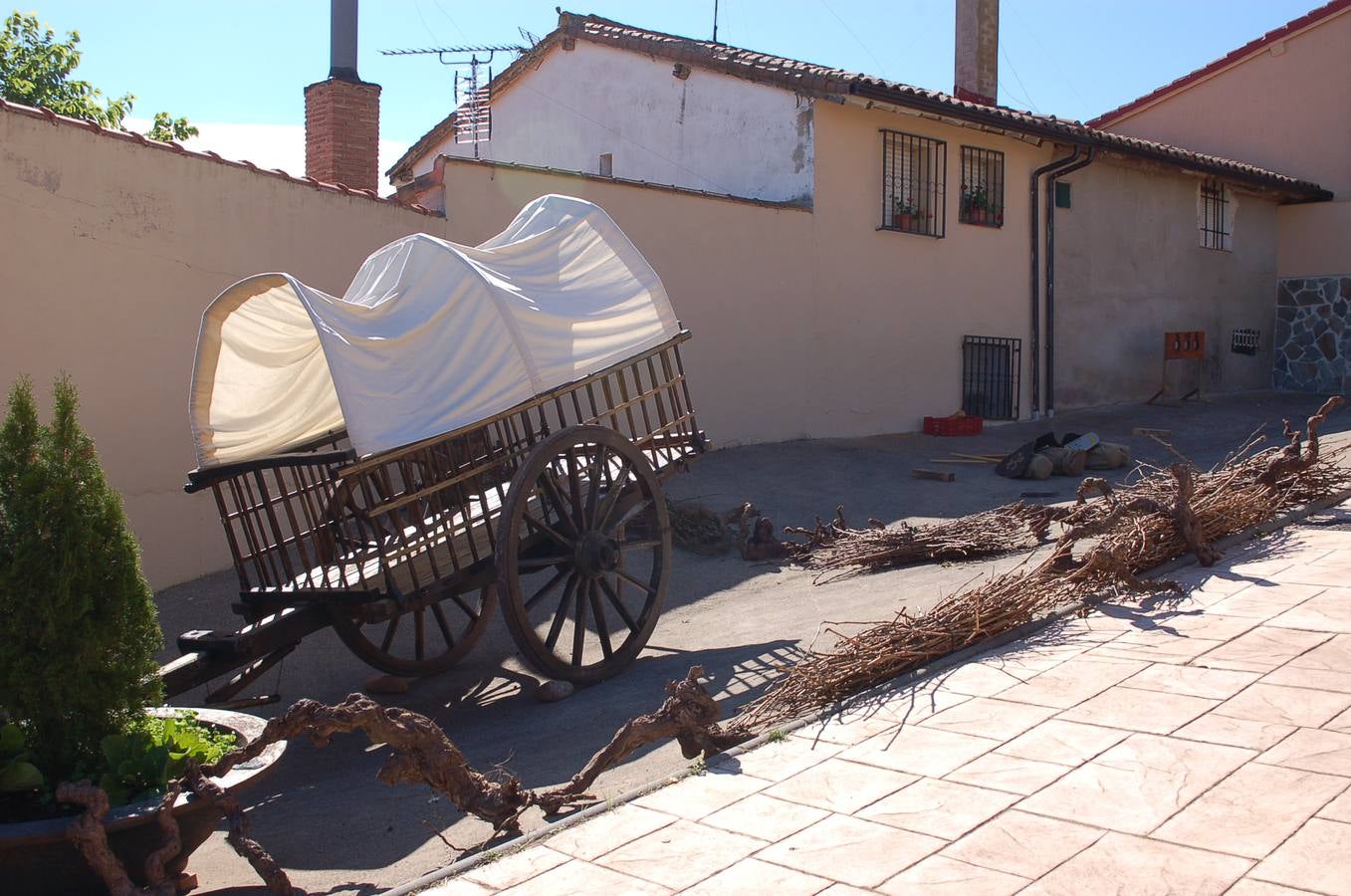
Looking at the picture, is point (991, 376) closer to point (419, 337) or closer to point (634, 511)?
point (634, 511)

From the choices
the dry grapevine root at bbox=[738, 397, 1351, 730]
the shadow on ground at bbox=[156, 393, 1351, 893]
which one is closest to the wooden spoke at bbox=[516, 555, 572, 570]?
the shadow on ground at bbox=[156, 393, 1351, 893]

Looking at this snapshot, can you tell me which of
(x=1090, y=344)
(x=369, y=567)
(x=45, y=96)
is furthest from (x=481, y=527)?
(x=45, y=96)

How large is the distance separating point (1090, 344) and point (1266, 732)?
46.8 feet

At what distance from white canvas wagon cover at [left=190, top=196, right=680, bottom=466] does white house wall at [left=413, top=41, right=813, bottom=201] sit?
742cm

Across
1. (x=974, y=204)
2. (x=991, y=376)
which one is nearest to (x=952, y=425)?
(x=991, y=376)

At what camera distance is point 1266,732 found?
4082 mm

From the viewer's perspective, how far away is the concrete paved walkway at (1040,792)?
3250 millimetres

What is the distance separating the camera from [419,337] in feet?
19.2

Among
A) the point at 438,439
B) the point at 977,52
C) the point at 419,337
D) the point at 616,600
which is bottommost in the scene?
the point at 616,600

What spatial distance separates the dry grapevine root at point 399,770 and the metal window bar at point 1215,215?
17.6 meters

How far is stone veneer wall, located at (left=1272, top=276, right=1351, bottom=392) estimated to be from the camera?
19.9 metres

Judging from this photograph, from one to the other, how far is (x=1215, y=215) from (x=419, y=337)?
57.3 feet

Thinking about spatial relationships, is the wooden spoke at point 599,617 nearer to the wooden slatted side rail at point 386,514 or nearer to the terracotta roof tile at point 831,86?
the wooden slatted side rail at point 386,514

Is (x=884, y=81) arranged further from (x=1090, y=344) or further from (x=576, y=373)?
(x=576, y=373)
